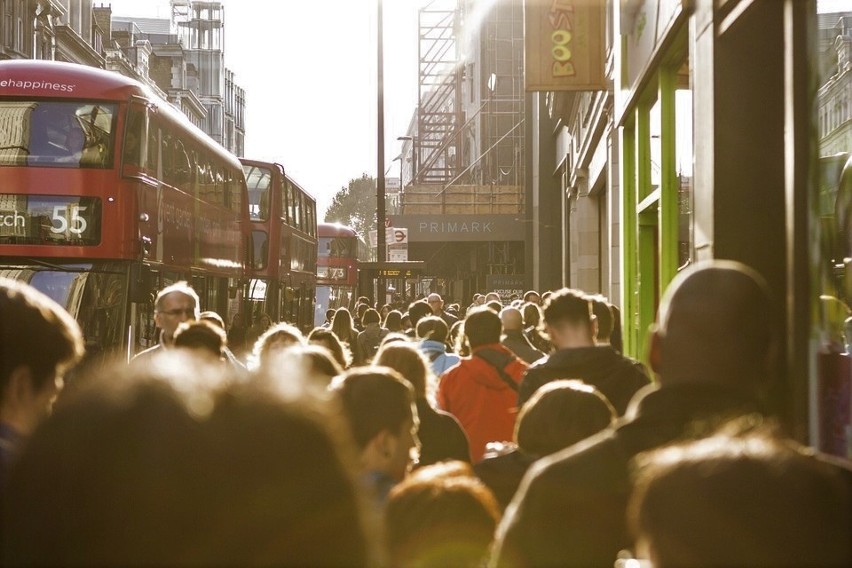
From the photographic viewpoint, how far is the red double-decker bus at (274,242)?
2448 centimetres

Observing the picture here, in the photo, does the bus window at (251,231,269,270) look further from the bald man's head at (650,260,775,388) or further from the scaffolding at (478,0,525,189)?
the scaffolding at (478,0,525,189)

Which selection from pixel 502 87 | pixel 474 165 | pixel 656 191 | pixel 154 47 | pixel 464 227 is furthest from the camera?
pixel 154 47

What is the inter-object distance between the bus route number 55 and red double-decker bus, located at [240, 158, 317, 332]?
10280 millimetres

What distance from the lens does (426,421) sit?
4.93 metres

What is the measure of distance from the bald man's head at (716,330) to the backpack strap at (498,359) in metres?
3.51

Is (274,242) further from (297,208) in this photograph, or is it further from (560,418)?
(560,418)

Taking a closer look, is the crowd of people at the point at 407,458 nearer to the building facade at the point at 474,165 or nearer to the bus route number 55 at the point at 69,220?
the bus route number 55 at the point at 69,220

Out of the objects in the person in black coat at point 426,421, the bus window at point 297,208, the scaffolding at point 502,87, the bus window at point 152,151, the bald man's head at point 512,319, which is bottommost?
the person in black coat at point 426,421

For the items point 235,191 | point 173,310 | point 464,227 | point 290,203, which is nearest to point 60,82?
point 173,310

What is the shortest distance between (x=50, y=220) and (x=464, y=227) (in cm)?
2587

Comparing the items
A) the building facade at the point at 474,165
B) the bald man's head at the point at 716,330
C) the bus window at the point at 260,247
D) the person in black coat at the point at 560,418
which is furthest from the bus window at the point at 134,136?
the building facade at the point at 474,165

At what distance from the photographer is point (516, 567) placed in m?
2.51

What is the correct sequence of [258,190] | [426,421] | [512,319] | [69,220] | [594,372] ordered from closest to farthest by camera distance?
[426,421] → [594,372] → [512,319] → [69,220] → [258,190]

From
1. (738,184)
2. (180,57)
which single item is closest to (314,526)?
(738,184)
